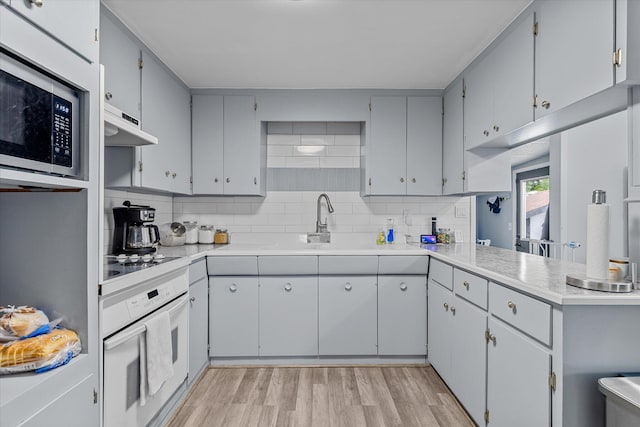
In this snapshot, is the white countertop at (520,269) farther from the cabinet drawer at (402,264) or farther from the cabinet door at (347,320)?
the cabinet door at (347,320)

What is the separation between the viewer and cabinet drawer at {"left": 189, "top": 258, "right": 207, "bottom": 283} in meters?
2.46

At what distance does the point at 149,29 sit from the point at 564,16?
2.26 meters

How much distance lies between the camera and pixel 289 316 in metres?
2.83

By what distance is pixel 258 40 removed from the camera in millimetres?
2377

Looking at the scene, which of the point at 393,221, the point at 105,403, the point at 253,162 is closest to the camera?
the point at 105,403

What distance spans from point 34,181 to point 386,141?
8.84 ft

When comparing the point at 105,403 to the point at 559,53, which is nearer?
the point at 105,403

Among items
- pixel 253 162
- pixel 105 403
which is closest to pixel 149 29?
pixel 253 162

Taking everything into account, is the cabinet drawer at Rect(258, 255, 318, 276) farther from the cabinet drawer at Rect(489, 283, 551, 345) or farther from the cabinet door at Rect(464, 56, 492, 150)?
the cabinet door at Rect(464, 56, 492, 150)

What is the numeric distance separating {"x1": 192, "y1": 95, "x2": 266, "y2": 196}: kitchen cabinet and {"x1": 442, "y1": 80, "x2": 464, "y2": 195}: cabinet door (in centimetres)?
165

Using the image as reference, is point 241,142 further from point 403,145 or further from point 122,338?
point 122,338

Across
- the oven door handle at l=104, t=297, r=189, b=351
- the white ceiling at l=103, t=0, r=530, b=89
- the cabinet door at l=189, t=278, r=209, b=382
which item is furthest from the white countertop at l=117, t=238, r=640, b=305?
the white ceiling at l=103, t=0, r=530, b=89

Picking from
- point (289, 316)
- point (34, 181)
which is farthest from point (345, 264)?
point (34, 181)

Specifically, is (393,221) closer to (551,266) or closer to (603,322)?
(551,266)
